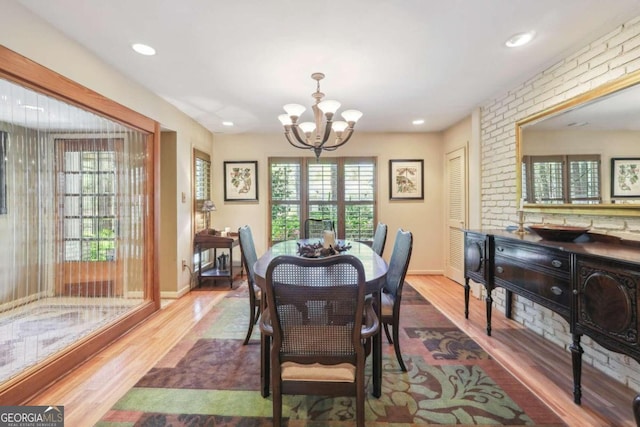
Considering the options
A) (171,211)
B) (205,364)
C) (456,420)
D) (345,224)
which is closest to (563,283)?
(456,420)

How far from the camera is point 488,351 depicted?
2383 millimetres

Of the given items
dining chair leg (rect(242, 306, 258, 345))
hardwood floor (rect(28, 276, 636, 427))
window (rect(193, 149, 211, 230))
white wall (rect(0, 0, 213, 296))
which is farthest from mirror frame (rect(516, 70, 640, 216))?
window (rect(193, 149, 211, 230))

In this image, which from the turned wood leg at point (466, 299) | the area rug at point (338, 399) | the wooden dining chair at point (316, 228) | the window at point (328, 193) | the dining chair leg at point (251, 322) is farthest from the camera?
the window at point (328, 193)

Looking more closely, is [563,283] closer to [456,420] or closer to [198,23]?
[456,420]

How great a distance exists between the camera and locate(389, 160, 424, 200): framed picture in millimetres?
4953

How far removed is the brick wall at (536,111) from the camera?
6.43ft

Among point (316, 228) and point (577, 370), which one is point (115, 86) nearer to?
point (316, 228)

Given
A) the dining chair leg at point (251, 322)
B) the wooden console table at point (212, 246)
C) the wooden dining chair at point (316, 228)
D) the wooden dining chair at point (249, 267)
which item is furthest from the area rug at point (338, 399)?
the wooden dining chair at point (316, 228)

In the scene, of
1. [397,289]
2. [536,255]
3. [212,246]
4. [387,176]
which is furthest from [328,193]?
[536,255]

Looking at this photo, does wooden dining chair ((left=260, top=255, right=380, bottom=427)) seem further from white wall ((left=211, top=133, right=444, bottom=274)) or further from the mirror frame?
white wall ((left=211, top=133, right=444, bottom=274))

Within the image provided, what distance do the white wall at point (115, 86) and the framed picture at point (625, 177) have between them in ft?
13.1

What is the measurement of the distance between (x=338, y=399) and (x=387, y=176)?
3797mm

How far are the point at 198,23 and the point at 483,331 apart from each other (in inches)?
139

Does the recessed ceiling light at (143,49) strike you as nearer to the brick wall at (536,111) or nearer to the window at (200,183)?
the window at (200,183)
